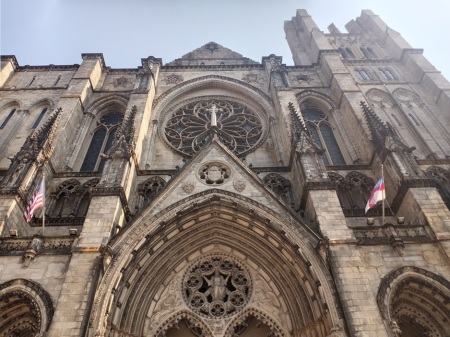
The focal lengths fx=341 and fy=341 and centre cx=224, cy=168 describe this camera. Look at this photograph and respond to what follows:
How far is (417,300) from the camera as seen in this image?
9086 mm

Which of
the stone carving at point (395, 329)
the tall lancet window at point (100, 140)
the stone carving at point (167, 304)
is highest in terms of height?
the tall lancet window at point (100, 140)

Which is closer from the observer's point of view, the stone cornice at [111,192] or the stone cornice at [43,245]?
the stone cornice at [43,245]

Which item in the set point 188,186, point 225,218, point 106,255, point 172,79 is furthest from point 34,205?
point 172,79

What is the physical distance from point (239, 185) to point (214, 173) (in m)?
1.06

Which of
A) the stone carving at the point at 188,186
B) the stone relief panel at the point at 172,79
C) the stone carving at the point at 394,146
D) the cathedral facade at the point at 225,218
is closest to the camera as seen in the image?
the cathedral facade at the point at 225,218

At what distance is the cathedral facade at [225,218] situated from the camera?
→ 864 centimetres

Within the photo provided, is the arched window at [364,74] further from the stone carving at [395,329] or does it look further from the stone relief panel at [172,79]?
the stone carving at [395,329]

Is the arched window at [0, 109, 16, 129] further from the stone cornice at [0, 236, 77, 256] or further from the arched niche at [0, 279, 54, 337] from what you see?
the arched niche at [0, 279, 54, 337]

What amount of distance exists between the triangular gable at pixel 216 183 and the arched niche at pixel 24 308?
3212 millimetres

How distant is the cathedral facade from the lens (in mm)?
8641

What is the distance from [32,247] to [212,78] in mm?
13413

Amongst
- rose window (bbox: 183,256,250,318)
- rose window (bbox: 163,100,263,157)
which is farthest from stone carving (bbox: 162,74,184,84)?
rose window (bbox: 183,256,250,318)

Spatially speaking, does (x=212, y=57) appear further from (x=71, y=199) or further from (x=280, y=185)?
(x=71, y=199)

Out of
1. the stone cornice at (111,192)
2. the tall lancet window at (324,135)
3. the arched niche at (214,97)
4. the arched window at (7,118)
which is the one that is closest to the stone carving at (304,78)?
the tall lancet window at (324,135)
